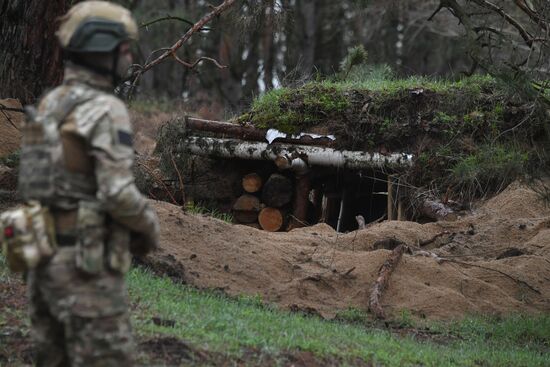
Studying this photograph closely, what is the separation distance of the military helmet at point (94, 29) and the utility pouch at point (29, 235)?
0.90 metres

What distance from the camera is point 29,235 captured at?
5.11 metres

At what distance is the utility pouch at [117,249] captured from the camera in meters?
5.16

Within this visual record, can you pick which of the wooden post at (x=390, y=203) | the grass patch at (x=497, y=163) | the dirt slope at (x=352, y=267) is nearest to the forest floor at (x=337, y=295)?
the dirt slope at (x=352, y=267)

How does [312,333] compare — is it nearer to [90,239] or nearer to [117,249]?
[117,249]

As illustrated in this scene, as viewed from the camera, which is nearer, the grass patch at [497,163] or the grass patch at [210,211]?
the grass patch at [497,163]

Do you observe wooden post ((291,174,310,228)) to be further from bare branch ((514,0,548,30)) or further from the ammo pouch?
the ammo pouch

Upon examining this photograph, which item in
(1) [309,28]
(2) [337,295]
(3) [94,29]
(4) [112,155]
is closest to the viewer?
(4) [112,155]

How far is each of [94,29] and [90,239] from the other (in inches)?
44.7

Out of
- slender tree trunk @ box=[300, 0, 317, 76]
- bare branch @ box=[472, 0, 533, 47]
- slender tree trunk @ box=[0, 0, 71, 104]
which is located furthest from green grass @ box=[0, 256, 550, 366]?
slender tree trunk @ box=[300, 0, 317, 76]

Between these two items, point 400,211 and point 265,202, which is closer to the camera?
point 400,211

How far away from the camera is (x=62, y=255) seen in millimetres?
5145

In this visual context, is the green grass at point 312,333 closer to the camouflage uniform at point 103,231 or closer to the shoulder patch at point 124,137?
the camouflage uniform at point 103,231

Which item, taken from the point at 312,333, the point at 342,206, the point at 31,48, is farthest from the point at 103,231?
the point at 342,206

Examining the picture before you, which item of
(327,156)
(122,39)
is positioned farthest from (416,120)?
(122,39)
